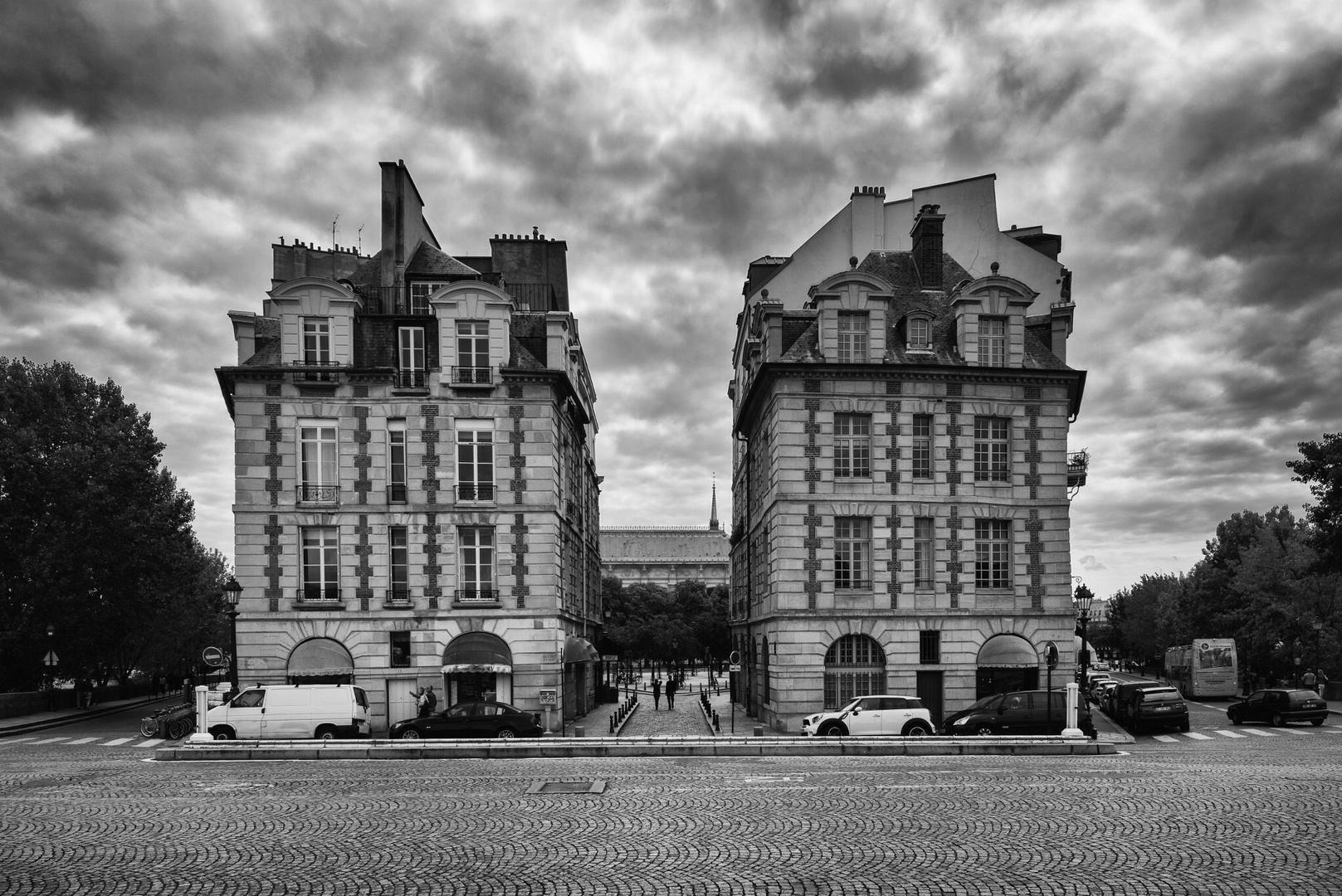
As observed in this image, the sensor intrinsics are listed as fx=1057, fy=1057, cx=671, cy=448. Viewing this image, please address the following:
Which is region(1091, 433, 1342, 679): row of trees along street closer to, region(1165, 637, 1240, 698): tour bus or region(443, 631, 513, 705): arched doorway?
region(1165, 637, 1240, 698): tour bus

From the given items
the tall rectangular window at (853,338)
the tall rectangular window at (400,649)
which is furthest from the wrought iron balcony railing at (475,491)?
the tall rectangular window at (853,338)

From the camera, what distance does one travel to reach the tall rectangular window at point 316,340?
3841cm

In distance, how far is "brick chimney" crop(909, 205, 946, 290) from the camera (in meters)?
42.2

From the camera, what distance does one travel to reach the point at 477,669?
3812 centimetres

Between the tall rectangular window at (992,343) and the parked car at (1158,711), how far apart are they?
42.7 feet

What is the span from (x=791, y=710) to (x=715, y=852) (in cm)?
2302

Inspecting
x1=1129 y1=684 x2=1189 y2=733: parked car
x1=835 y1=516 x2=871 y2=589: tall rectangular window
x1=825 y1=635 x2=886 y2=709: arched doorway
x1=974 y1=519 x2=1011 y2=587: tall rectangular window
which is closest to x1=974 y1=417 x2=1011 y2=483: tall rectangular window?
x1=974 y1=519 x2=1011 y2=587: tall rectangular window

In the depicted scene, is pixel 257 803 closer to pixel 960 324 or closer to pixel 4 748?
pixel 4 748

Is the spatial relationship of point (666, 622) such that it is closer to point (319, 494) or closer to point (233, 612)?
point (319, 494)

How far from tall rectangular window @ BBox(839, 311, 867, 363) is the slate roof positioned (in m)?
14.5

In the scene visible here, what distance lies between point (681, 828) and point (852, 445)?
23492mm

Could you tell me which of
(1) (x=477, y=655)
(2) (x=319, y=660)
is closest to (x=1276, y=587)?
(1) (x=477, y=655)

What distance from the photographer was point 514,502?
38.7 m

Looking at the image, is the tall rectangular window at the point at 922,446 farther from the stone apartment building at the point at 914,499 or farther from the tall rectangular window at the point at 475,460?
the tall rectangular window at the point at 475,460
